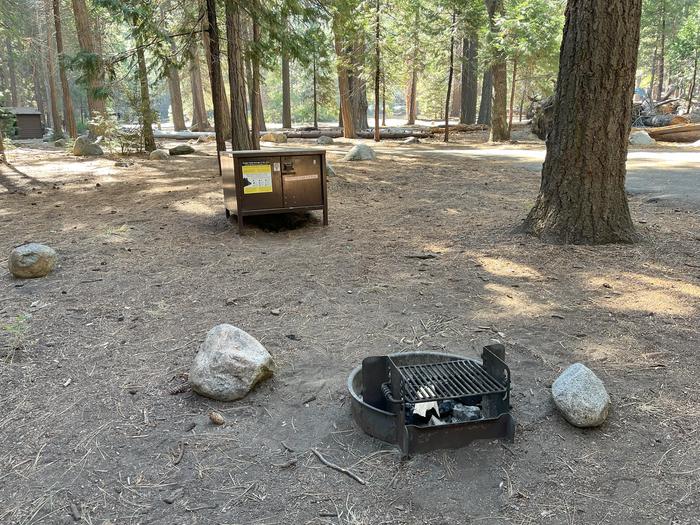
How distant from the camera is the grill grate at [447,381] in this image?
2697mm

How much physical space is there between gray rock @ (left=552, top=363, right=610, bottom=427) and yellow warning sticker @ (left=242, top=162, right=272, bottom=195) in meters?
4.86

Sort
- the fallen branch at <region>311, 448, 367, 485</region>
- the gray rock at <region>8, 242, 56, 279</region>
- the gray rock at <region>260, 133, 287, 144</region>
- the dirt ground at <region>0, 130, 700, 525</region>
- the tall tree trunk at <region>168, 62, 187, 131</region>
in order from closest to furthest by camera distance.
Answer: the dirt ground at <region>0, 130, 700, 525</region> < the fallen branch at <region>311, 448, 367, 485</region> < the gray rock at <region>8, 242, 56, 279</region> < the gray rock at <region>260, 133, 287, 144</region> < the tall tree trunk at <region>168, 62, 187, 131</region>

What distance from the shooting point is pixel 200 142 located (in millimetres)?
24281

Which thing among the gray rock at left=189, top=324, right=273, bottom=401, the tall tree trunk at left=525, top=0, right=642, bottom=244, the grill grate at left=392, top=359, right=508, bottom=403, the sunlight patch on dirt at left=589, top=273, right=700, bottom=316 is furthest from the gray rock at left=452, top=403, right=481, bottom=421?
the tall tree trunk at left=525, top=0, right=642, bottom=244

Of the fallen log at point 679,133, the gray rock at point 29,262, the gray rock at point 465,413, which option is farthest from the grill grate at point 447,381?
the fallen log at point 679,133

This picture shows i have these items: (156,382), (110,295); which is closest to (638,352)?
(156,382)

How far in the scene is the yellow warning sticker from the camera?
6.73 meters

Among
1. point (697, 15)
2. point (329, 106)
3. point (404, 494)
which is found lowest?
point (404, 494)

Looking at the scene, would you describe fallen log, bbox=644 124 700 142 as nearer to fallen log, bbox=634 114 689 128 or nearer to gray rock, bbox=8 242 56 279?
fallen log, bbox=634 114 689 128

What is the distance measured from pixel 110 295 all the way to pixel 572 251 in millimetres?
4529

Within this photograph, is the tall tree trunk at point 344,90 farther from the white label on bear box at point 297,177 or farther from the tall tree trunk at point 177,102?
the white label on bear box at point 297,177

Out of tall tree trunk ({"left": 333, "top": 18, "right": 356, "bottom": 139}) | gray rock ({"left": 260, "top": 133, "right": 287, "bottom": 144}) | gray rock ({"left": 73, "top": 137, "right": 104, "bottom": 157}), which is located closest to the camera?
gray rock ({"left": 73, "top": 137, "right": 104, "bottom": 157})

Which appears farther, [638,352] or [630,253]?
[630,253]

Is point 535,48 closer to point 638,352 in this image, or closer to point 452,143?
point 452,143
